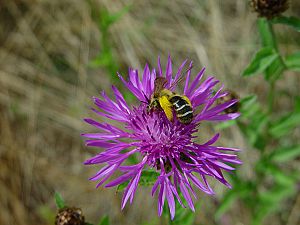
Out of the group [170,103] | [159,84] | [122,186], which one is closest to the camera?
[122,186]

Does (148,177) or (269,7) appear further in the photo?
(269,7)

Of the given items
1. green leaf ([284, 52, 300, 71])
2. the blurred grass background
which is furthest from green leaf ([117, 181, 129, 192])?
the blurred grass background

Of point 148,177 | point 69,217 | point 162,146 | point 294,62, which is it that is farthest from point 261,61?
point 69,217

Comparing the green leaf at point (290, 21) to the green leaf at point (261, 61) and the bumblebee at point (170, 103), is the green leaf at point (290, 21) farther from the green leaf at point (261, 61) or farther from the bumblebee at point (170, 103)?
the bumblebee at point (170, 103)

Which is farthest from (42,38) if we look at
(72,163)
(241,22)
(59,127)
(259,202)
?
(259,202)

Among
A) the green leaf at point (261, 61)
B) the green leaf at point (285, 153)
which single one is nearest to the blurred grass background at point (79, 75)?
the green leaf at point (285, 153)

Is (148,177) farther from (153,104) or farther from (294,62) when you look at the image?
(294,62)

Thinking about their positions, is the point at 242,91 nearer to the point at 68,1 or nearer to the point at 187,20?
the point at 187,20
